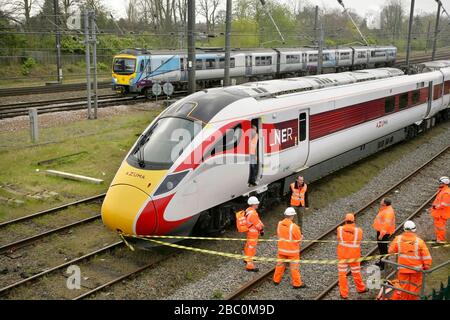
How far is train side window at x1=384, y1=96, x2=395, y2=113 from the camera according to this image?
61.3 feet

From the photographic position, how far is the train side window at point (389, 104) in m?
18.7

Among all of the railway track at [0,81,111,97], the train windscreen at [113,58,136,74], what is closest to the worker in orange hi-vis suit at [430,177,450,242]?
the train windscreen at [113,58,136,74]

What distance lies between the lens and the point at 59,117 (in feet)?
77.5

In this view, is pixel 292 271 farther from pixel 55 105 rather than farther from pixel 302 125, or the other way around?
pixel 55 105

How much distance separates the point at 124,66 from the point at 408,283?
2567 cm

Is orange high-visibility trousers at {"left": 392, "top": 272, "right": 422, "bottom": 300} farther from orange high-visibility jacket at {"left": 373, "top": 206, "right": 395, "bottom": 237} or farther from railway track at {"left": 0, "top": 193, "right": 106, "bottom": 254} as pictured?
railway track at {"left": 0, "top": 193, "right": 106, "bottom": 254}

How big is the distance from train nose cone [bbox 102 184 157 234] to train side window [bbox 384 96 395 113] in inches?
472

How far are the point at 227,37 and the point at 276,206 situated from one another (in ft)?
30.7

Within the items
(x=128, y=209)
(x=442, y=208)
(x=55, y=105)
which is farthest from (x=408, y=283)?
(x=55, y=105)

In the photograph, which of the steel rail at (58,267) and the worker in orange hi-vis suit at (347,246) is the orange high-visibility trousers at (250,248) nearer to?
the worker in orange hi-vis suit at (347,246)

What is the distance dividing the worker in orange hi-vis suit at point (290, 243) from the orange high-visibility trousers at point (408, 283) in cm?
174

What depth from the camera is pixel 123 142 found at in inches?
781

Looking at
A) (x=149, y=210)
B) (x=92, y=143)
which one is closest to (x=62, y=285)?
(x=149, y=210)
